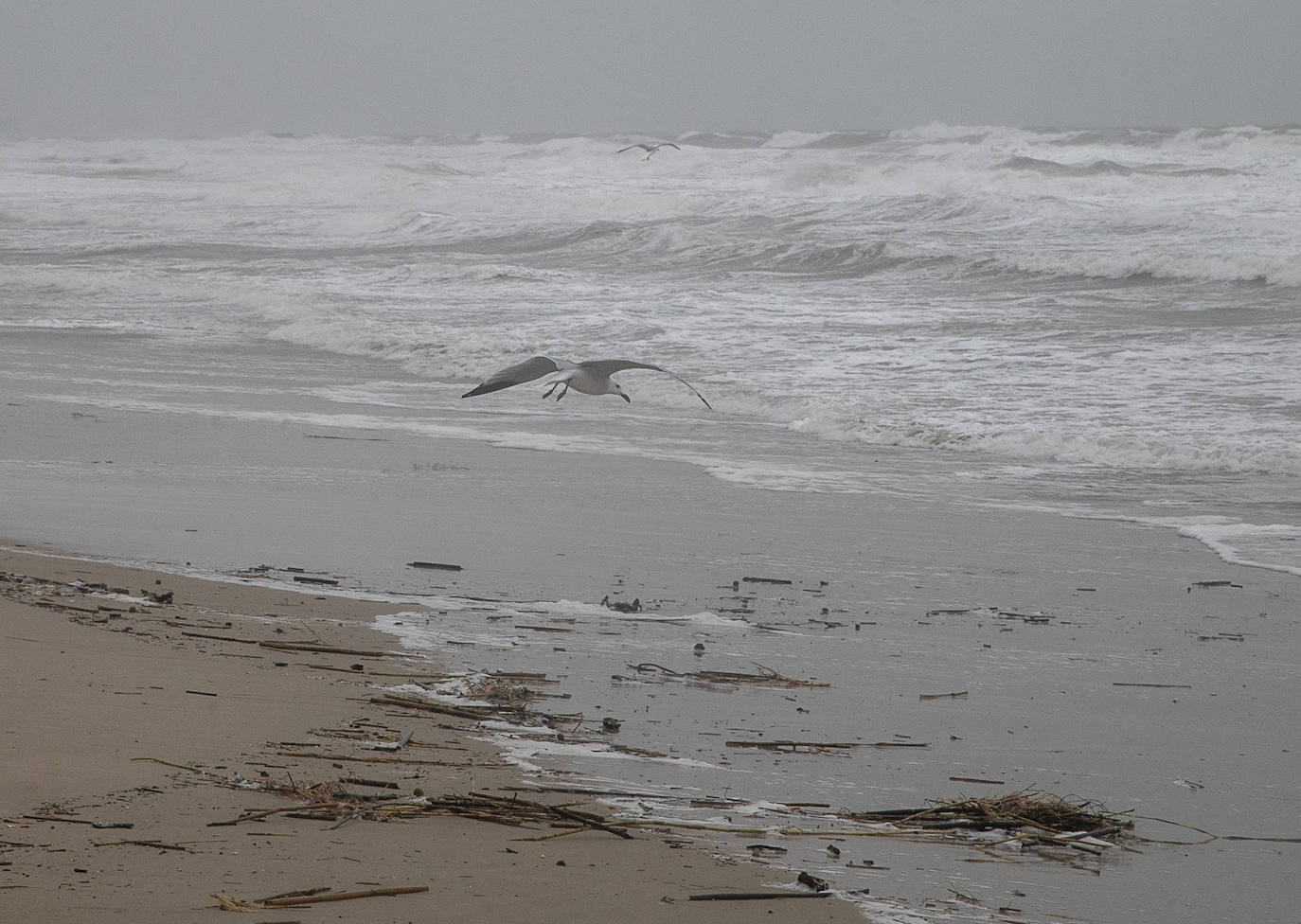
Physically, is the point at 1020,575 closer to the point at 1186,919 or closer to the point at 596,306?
the point at 1186,919

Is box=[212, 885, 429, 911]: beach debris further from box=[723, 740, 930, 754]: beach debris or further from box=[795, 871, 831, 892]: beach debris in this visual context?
box=[723, 740, 930, 754]: beach debris

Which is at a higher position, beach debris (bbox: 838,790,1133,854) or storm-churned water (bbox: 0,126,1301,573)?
storm-churned water (bbox: 0,126,1301,573)

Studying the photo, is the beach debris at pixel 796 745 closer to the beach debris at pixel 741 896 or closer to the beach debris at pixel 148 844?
the beach debris at pixel 741 896

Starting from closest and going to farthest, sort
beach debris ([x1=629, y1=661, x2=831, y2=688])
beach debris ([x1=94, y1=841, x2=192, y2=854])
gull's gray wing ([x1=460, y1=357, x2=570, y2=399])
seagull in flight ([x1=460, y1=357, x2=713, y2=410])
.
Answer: beach debris ([x1=94, y1=841, x2=192, y2=854])
beach debris ([x1=629, y1=661, x2=831, y2=688])
gull's gray wing ([x1=460, y1=357, x2=570, y2=399])
seagull in flight ([x1=460, y1=357, x2=713, y2=410])

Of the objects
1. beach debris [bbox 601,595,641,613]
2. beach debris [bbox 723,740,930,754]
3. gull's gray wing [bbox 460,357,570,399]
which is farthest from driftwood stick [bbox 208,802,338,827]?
gull's gray wing [bbox 460,357,570,399]

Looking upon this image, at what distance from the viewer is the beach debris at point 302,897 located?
2.57 metres

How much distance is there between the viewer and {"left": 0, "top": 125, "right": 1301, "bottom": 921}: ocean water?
4504 millimetres

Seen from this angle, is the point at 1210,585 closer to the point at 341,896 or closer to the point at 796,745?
the point at 796,745

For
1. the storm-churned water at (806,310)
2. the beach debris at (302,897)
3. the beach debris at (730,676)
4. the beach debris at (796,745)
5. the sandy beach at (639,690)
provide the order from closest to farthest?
1. the beach debris at (302,897)
2. the sandy beach at (639,690)
3. the beach debris at (796,745)
4. the beach debris at (730,676)
5. the storm-churned water at (806,310)

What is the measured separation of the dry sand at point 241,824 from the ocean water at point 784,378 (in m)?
0.38

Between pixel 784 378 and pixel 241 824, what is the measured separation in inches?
398

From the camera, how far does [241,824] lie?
298 cm

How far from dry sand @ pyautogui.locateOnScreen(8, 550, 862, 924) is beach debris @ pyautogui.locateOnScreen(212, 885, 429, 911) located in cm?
2

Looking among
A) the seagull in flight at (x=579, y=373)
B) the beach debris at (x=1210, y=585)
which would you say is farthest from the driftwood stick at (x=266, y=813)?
the beach debris at (x=1210, y=585)
